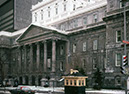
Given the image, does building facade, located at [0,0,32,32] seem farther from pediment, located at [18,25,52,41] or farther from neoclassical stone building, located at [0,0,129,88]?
pediment, located at [18,25,52,41]

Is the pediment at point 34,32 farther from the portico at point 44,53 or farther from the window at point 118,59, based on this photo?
the window at point 118,59

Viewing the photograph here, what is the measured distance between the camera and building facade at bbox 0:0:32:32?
12419 centimetres

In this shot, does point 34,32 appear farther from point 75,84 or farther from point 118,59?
point 75,84

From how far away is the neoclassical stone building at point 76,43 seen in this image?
41938 mm

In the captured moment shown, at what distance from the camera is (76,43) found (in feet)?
194

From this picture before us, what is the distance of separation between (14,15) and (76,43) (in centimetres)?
7352

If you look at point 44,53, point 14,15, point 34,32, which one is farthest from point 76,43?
point 14,15

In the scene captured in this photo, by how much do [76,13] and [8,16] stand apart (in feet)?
262

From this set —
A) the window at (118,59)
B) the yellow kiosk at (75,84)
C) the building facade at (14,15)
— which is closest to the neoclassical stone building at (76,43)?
the window at (118,59)

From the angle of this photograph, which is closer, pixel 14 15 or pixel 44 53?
pixel 44 53

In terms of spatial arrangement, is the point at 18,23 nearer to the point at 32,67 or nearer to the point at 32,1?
the point at 32,1

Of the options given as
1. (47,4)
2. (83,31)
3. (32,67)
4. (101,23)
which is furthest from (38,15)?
(101,23)

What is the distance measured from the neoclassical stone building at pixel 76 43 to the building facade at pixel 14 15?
160ft

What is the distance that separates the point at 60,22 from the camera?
6612 cm
